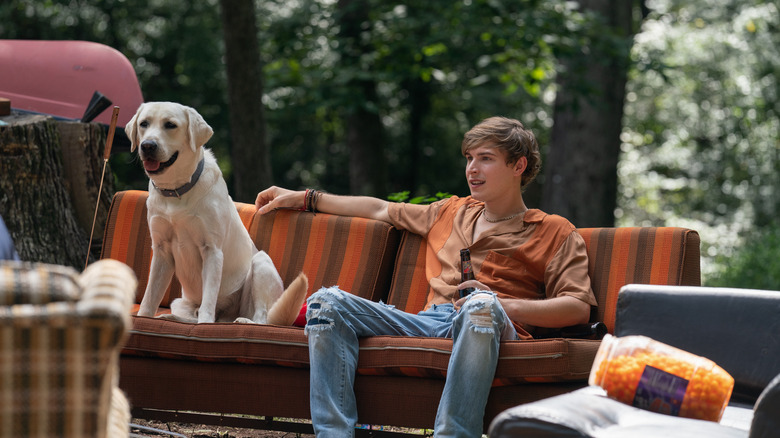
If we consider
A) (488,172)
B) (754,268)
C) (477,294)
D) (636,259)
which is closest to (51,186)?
(488,172)

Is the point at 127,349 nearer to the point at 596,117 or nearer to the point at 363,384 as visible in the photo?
the point at 363,384

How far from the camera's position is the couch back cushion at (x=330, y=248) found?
4.07m

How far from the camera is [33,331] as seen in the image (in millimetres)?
1376

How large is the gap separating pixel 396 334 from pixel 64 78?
3.74 m

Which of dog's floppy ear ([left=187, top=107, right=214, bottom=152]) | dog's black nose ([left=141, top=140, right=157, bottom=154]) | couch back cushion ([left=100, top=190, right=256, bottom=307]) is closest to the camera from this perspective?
dog's black nose ([left=141, top=140, right=157, bottom=154])

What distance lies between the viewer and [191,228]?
3812 millimetres

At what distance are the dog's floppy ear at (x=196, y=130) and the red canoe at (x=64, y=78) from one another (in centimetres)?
201

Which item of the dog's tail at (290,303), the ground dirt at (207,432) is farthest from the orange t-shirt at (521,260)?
the ground dirt at (207,432)

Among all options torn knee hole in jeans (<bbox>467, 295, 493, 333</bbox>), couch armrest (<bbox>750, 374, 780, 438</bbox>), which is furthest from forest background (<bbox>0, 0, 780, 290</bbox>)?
couch armrest (<bbox>750, 374, 780, 438</bbox>)

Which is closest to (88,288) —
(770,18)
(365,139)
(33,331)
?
(33,331)

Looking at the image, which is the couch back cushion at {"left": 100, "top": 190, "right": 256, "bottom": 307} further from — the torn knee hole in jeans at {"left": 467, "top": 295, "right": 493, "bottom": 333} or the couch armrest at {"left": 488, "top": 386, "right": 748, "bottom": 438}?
the couch armrest at {"left": 488, "top": 386, "right": 748, "bottom": 438}

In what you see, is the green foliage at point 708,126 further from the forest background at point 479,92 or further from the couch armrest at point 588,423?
the couch armrest at point 588,423

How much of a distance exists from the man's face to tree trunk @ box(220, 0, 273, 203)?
14.7 ft

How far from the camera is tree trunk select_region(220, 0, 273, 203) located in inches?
300
